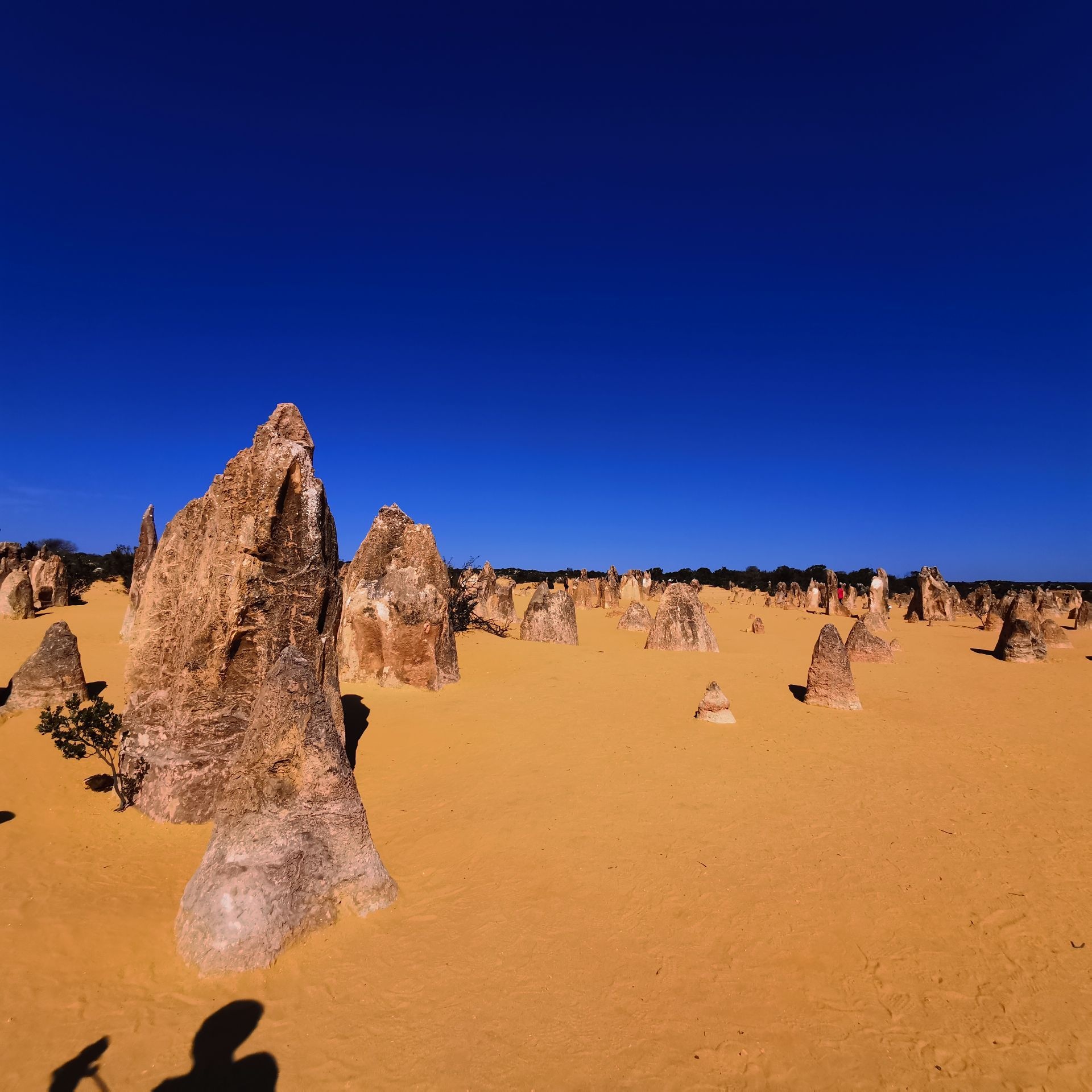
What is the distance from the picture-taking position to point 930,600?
1125 inches

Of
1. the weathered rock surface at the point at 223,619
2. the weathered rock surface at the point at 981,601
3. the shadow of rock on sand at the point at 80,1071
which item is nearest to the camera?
the shadow of rock on sand at the point at 80,1071

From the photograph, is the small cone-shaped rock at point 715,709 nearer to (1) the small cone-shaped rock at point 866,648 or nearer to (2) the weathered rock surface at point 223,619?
(2) the weathered rock surface at point 223,619

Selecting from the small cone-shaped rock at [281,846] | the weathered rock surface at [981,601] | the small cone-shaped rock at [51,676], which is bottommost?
the small cone-shaped rock at [281,846]

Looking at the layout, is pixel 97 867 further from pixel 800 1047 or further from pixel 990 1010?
pixel 990 1010

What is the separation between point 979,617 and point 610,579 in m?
18.0

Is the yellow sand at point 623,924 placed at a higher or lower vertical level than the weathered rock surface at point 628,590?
lower

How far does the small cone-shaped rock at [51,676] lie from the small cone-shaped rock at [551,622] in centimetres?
986

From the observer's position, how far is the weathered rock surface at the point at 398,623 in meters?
9.91

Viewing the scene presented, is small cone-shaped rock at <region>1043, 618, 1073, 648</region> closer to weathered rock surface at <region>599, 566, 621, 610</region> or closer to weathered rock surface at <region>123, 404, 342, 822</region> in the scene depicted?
weathered rock surface at <region>599, 566, 621, 610</region>

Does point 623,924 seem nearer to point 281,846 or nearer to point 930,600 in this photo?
point 281,846

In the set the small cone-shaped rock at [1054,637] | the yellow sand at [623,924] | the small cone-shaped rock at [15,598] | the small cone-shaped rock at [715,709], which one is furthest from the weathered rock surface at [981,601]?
the small cone-shaped rock at [15,598]

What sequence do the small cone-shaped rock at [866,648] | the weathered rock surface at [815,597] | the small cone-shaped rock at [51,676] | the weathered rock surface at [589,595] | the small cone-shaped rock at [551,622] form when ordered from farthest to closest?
the weathered rock surface at [815,597], the weathered rock surface at [589,595], the small cone-shaped rock at [551,622], the small cone-shaped rock at [866,648], the small cone-shaped rock at [51,676]

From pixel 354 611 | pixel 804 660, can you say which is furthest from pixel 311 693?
pixel 804 660

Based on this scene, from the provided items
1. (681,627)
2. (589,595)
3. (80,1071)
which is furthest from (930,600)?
(80,1071)
